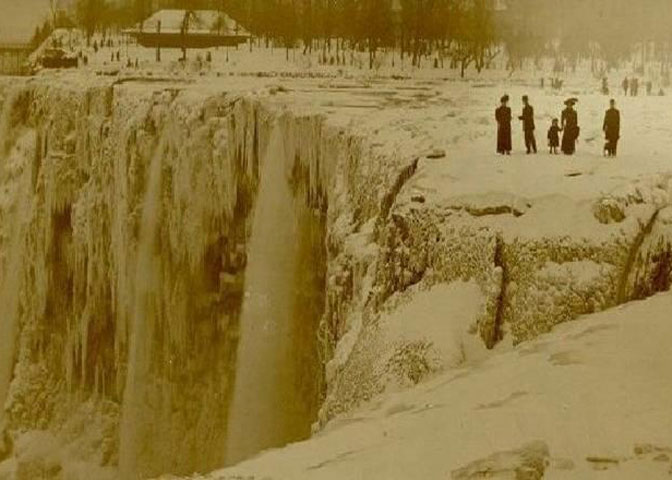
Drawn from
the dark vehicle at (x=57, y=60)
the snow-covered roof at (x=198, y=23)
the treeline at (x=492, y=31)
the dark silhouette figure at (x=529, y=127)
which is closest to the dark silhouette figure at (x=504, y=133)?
the dark silhouette figure at (x=529, y=127)

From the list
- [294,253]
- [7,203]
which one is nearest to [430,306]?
[294,253]

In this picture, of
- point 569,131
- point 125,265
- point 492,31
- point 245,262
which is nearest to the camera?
point 569,131

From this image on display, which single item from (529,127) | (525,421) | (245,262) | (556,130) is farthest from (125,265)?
(525,421)

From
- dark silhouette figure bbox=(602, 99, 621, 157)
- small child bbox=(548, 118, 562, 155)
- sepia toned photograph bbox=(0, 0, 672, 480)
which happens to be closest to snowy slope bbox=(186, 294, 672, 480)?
sepia toned photograph bbox=(0, 0, 672, 480)

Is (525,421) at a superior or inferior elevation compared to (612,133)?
inferior

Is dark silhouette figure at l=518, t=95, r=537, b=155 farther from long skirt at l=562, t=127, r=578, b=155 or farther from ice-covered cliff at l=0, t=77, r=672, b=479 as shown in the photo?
ice-covered cliff at l=0, t=77, r=672, b=479

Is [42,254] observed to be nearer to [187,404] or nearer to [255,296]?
[187,404]

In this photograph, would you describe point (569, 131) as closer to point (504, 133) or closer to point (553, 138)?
point (553, 138)
